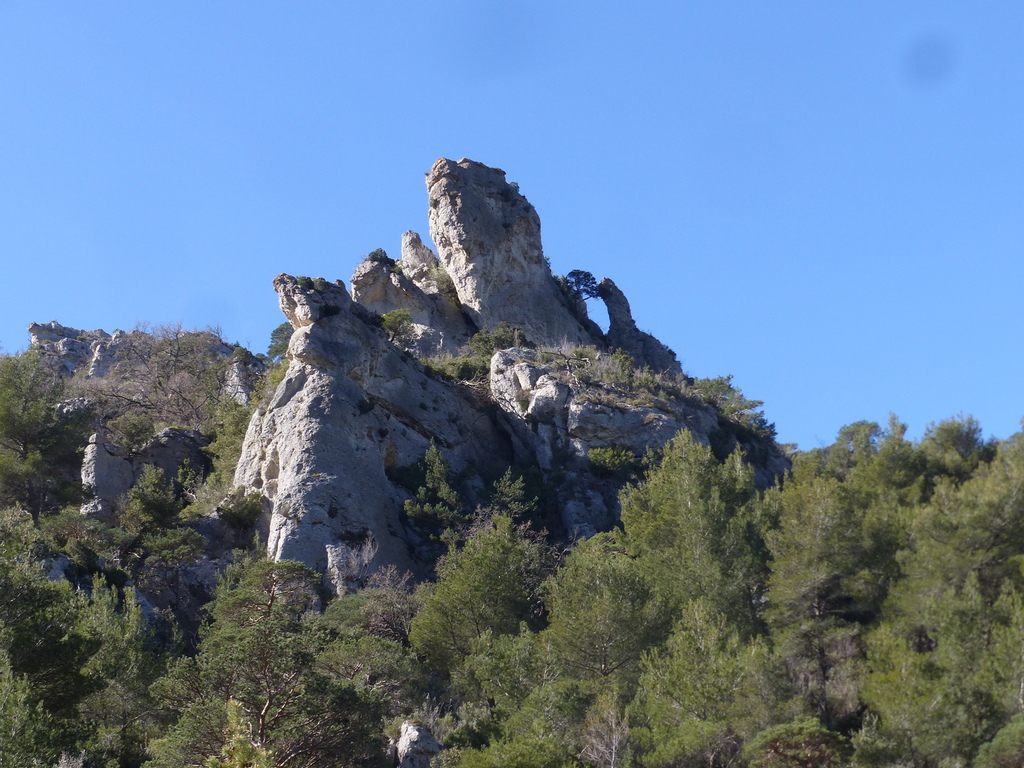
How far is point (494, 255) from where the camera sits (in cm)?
5481

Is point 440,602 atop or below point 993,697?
atop

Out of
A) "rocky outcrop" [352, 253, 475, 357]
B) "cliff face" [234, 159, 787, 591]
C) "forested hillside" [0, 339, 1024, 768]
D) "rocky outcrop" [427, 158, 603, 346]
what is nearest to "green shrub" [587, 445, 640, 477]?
"cliff face" [234, 159, 787, 591]

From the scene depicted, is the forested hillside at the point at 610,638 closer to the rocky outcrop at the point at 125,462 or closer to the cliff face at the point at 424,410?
the cliff face at the point at 424,410

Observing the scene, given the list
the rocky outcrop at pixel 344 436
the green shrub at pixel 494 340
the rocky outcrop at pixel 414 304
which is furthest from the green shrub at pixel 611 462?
the rocky outcrop at pixel 414 304

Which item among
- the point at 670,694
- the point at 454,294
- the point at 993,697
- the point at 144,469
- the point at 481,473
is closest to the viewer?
the point at 993,697

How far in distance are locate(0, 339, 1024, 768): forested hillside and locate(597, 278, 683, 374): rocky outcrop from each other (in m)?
26.7

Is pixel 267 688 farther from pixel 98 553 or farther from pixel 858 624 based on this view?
pixel 98 553

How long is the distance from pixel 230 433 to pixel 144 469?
14.7ft

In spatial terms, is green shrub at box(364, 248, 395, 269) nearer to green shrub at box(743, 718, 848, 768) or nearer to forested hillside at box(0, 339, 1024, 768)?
forested hillside at box(0, 339, 1024, 768)

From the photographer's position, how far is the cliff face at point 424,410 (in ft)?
112

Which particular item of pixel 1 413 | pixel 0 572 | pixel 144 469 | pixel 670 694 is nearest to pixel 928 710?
pixel 670 694

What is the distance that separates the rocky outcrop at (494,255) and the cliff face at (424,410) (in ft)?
0.28

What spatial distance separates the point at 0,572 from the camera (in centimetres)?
2095

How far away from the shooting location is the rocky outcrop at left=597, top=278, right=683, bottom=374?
190 feet
